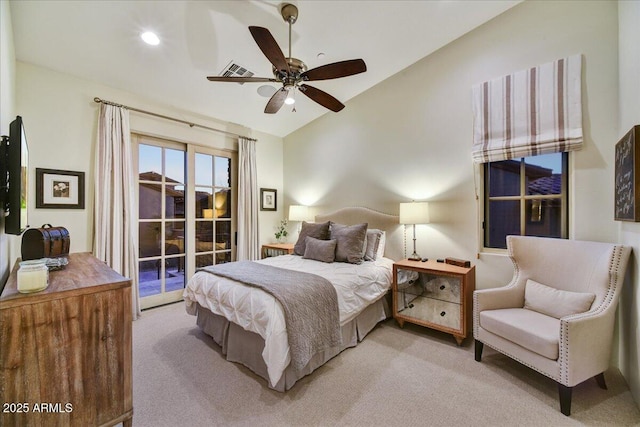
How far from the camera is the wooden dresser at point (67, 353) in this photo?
3.81ft

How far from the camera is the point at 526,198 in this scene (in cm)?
286

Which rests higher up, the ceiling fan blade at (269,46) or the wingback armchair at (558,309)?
the ceiling fan blade at (269,46)

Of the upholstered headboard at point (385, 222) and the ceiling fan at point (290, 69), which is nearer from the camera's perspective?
the ceiling fan at point (290, 69)

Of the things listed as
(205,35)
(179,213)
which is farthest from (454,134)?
(179,213)

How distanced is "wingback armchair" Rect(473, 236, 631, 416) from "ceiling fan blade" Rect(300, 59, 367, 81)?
88.7 inches

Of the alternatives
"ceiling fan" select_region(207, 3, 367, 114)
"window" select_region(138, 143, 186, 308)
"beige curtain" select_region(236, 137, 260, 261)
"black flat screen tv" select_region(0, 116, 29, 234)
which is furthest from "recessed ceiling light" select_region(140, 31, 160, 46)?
"beige curtain" select_region(236, 137, 260, 261)

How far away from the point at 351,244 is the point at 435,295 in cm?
111

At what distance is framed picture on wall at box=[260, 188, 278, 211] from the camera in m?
4.95

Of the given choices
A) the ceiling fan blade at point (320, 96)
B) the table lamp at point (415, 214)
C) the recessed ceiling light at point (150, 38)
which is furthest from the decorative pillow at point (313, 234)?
the recessed ceiling light at point (150, 38)

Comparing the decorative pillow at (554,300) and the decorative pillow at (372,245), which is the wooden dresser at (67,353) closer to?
the decorative pillow at (372,245)

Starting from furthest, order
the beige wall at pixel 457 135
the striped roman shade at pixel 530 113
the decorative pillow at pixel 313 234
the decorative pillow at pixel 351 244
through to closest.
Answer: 1. the decorative pillow at pixel 313 234
2. the decorative pillow at pixel 351 244
3. the striped roman shade at pixel 530 113
4. the beige wall at pixel 457 135

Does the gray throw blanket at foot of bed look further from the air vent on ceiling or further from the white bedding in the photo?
the air vent on ceiling

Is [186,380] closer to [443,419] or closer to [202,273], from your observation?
[202,273]

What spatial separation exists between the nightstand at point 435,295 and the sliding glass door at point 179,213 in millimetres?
2953
